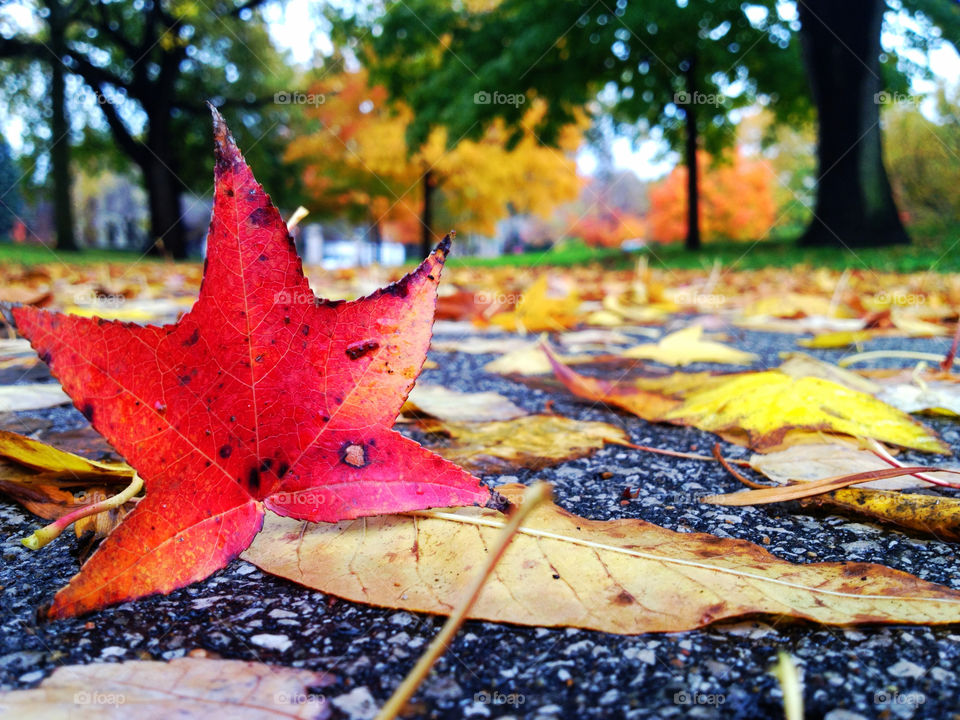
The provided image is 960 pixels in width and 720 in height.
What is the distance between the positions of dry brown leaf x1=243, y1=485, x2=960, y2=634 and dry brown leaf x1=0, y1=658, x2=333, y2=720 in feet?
0.37

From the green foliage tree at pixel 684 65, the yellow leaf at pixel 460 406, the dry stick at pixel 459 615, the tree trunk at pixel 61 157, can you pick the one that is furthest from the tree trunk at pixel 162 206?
the dry stick at pixel 459 615

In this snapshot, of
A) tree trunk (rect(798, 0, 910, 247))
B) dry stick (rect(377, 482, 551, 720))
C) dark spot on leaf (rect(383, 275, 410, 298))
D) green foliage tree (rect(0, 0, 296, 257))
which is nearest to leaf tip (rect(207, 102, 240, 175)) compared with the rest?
dark spot on leaf (rect(383, 275, 410, 298))

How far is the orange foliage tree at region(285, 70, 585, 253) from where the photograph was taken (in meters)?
18.6

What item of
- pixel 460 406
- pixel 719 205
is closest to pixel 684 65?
pixel 719 205

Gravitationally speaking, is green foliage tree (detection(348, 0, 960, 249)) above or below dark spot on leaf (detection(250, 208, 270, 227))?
above

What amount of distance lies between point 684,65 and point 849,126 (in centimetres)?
526

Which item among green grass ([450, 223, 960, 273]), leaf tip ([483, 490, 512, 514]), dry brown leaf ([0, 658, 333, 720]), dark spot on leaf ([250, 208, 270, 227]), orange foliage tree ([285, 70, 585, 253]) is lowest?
dry brown leaf ([0, 658, 333, 720])

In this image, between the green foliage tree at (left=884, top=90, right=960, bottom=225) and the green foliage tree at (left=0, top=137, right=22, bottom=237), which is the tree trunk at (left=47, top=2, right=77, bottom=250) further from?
the green foliage tree at (left=884, top=90, right=960, bottom=225)

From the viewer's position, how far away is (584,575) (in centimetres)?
59

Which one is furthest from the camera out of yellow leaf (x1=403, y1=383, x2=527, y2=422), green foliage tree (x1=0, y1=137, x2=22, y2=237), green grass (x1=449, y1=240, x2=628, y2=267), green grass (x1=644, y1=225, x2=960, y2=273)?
green foliage tree (x1=0, y1=137, x2=22, y2=237)

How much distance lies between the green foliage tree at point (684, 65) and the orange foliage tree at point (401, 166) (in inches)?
130

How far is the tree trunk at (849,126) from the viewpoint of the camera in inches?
370

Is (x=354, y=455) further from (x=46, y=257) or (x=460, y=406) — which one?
(x=46, y=257)

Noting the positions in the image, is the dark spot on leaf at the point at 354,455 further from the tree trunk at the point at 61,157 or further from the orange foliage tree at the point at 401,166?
the tree trunk at the point at 61,157
